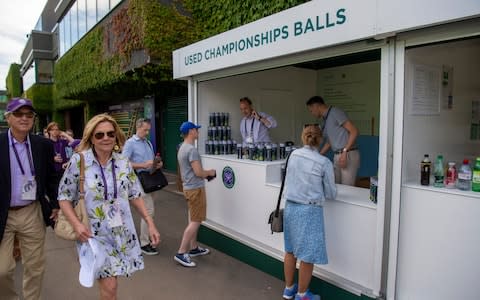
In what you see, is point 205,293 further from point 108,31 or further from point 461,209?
point 108,31

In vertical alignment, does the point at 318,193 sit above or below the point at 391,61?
below

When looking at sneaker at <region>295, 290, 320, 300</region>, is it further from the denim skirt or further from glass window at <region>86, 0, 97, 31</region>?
glass window at <region>86, 0, 97, 31</region>

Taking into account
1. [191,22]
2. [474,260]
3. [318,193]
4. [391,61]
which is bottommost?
[474,260]

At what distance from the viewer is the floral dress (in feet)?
Result: 7.68

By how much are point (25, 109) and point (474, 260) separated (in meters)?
3.37

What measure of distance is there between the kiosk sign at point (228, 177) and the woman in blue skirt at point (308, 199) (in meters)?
1.54

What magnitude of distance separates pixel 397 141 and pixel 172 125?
352 inches

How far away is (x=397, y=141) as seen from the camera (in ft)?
8.87

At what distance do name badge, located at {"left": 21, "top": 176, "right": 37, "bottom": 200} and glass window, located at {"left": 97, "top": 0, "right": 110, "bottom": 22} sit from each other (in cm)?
937

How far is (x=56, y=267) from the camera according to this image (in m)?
4.31

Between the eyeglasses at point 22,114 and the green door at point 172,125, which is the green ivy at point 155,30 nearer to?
the green door at point 172,125

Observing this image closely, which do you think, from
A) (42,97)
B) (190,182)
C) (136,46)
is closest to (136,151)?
(190,182)

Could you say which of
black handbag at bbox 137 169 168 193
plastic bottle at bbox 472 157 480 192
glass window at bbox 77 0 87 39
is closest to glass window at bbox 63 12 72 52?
glass window at bbox 77 0 87 39

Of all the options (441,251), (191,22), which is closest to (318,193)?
(441,251)
